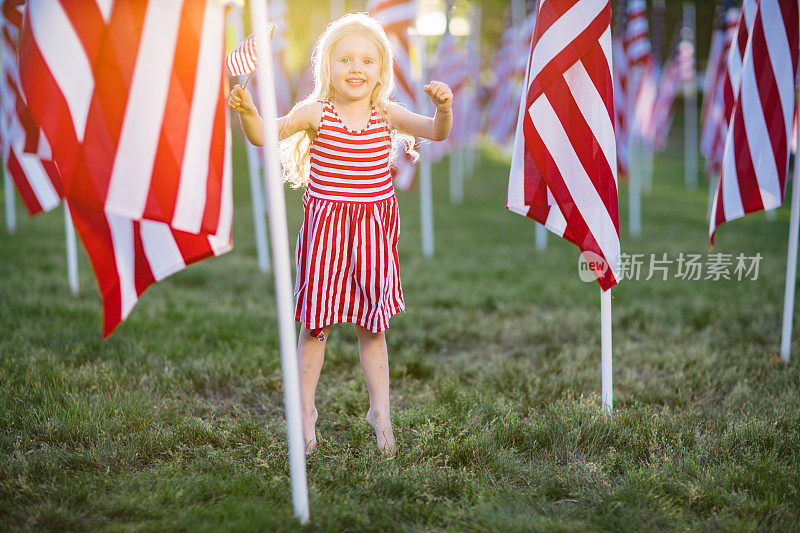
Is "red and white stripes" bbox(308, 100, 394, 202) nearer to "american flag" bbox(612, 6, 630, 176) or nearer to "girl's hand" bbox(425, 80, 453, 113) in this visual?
"girl's hand" bbox(425, 80, 453, 113)

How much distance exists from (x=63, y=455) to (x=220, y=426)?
68 centimetres

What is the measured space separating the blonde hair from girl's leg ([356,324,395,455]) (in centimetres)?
79

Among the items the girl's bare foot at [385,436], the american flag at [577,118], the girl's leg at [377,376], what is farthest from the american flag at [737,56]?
the girl's bare foot at [385,436]

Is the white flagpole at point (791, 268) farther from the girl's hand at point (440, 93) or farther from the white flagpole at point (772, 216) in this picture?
the white flagpole at point (772, 216)

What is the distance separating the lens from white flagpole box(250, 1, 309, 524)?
84.7 inches

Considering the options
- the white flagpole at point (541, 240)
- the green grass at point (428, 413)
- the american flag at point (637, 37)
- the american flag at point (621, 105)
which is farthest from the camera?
the american flag at point (637, 37)

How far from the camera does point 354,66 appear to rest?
107 inches

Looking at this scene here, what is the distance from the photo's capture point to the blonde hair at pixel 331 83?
2.78m

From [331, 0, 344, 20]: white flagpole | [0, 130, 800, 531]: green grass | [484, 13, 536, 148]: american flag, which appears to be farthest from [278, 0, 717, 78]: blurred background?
[0, 130, 800, 531]: green grass

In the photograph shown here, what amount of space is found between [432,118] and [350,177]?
0.45m

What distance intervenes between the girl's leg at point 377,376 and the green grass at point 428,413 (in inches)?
3.6

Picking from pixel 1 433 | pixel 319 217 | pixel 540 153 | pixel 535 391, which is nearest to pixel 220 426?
pixel 1 433

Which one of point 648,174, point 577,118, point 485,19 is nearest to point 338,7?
point 648,174

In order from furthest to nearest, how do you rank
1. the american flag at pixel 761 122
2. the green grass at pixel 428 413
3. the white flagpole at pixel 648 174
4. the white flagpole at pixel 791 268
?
the white flagpole at pixel 648 174 < the white flagpole at pixel 791 268 < the american flag at pixel 761 122 < the green grass at pixel 428 413
